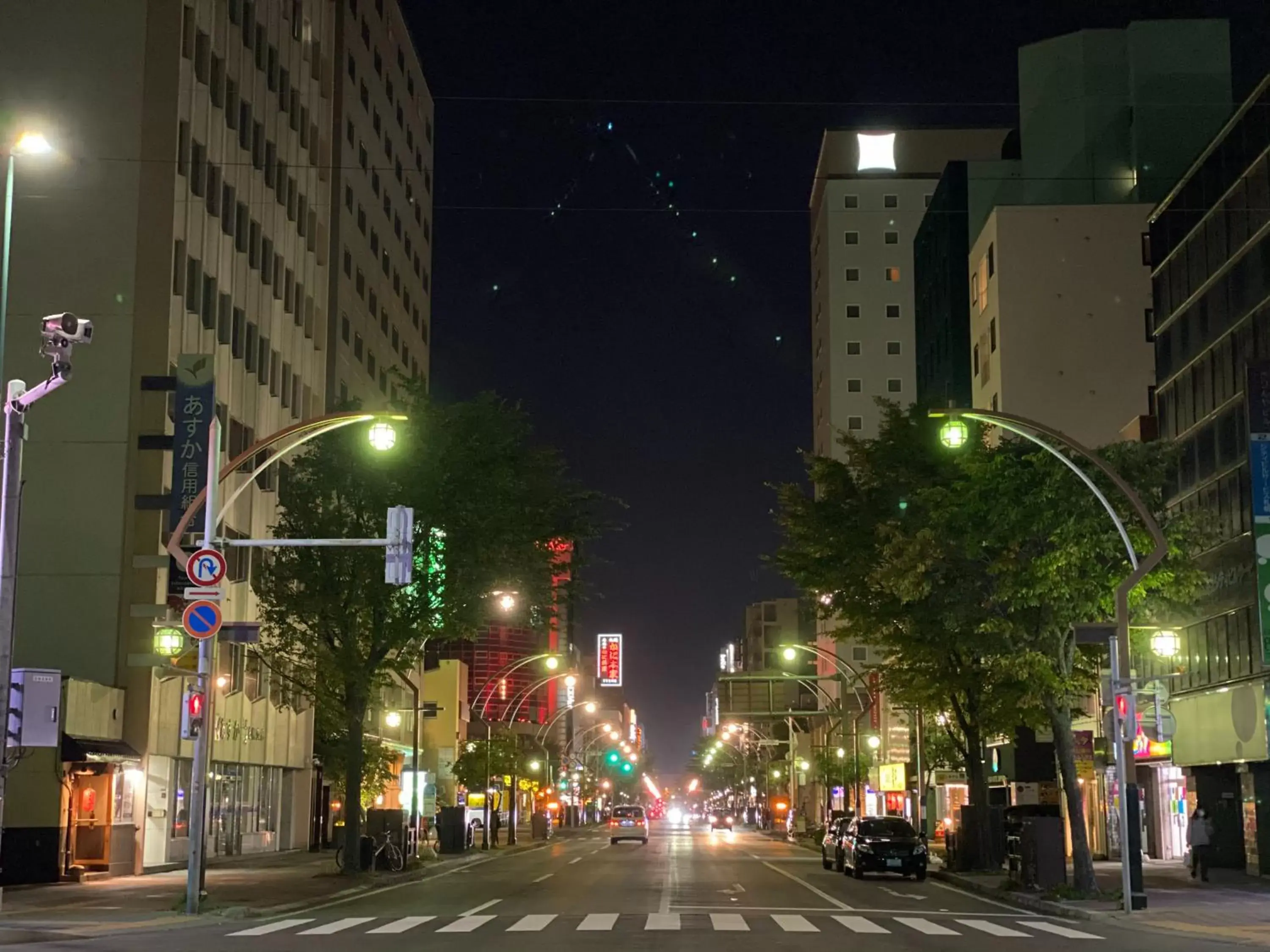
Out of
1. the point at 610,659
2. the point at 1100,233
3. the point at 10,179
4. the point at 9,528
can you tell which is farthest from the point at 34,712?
the point at 610,659

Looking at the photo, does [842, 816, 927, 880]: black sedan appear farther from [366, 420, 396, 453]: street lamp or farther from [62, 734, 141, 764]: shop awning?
[366, 420, 396, 453]: street lamp

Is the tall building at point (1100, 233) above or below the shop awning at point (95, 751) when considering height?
above

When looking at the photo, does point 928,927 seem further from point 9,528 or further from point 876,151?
point 876,151

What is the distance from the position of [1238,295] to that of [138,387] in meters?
27.8

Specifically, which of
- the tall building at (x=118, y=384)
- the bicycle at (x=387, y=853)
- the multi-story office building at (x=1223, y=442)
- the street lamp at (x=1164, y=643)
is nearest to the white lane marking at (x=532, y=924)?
the tall building at (x=118, y=384)

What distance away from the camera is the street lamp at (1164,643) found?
36.6 m

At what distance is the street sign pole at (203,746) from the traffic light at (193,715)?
0.06 meters

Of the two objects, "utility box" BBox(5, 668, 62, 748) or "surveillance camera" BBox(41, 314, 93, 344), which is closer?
"surveillance camera" BBox(41, 314, 93, 344)

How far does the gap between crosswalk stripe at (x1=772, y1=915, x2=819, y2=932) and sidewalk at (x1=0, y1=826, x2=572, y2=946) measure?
9081 mm

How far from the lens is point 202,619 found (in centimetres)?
2631

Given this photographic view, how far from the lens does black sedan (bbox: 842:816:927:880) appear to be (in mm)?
39938

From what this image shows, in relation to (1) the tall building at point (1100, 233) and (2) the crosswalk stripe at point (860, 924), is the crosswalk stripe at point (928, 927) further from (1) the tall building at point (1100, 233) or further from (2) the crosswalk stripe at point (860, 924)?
(1) the tall building at point (1100, 233)

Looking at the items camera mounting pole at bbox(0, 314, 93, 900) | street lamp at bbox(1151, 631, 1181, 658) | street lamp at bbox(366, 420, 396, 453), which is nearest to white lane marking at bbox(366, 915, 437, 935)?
camera mounting pole at bbox(0, 314, 93, 900)

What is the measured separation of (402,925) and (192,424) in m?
19.2
